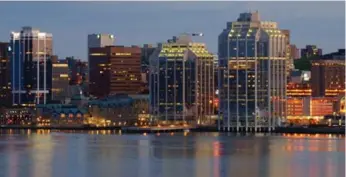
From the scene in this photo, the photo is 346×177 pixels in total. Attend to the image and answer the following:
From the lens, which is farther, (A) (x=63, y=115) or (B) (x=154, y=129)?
(A) (x=63, y=115)

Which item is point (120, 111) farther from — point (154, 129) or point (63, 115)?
point (154, 129)

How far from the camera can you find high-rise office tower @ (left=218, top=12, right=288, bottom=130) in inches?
3455

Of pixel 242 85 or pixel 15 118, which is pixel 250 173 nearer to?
pixel 242 85

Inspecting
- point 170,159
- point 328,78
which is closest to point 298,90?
point 328,78

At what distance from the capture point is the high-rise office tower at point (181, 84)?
314ft

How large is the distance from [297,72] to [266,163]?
64026 millimetres

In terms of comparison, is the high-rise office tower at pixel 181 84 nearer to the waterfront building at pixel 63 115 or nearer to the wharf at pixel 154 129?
the wharf at pixel 154 129

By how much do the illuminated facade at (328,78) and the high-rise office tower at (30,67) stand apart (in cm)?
2418

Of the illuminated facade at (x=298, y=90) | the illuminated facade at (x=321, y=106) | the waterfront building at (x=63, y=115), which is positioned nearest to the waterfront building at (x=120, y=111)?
the waterfront building at (x=63, y=115)

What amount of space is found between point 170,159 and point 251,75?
41.3 m

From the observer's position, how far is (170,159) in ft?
160

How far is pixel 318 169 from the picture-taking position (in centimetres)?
4369

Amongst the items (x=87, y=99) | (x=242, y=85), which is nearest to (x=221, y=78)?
(x=242, y=85)

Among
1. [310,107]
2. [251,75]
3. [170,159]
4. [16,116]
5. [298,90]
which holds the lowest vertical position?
[170,159]
